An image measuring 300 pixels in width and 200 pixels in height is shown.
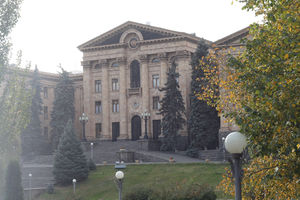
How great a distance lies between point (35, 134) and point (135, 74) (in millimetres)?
13233

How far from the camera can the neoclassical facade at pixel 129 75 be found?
55.8 metres

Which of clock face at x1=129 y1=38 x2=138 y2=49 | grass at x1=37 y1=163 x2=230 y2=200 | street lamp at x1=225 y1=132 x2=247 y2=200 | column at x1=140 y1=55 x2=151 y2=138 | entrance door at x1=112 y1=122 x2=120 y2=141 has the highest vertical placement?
clock face at x1=129 y1=38 x2=138 y2=49

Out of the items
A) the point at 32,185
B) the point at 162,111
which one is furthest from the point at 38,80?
the point at 32,185

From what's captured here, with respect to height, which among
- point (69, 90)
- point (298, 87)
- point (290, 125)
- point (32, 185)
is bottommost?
point (32, 185)

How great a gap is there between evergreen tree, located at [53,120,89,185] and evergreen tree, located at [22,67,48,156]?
46.2 feet

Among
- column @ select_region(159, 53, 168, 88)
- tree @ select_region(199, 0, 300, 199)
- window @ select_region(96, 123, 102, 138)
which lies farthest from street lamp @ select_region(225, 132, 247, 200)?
window @ select_region(96, 123, 102, 138)

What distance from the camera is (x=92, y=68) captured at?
61938mm

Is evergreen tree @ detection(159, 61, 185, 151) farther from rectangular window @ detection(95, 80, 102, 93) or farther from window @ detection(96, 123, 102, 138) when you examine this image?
rectangular window @ detection(95, 80, 102, 93)

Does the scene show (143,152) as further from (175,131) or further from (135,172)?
(135,172)

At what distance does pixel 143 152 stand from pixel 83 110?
17.3 metres

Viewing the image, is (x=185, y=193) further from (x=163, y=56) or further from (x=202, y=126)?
(x=163, y=56)

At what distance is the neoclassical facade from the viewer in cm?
5578

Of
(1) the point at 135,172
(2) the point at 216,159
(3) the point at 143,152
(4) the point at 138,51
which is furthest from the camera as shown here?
(4) the point at 138,51

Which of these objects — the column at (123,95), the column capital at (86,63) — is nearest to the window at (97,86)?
the column capital at (86,63)
